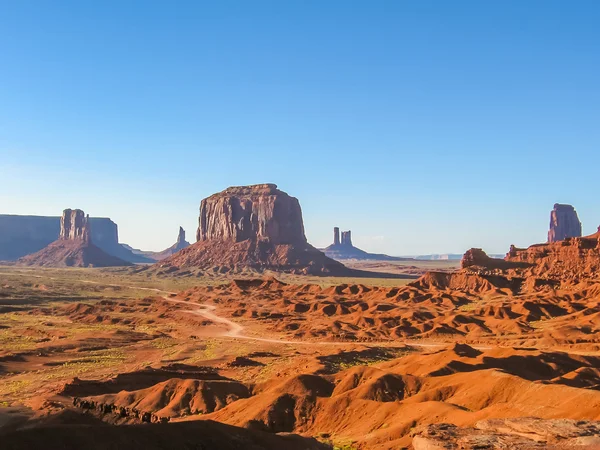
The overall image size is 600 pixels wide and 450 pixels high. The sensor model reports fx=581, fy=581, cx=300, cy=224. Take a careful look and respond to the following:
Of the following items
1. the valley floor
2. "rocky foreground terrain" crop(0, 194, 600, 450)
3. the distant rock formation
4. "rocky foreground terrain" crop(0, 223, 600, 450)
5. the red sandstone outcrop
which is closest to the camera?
"rocky foreground terrain" crop(0, 194, 600, 450)

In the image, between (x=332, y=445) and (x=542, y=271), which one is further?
(x=542, y=271)

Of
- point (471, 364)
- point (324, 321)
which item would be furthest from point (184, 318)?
point (471, 364)

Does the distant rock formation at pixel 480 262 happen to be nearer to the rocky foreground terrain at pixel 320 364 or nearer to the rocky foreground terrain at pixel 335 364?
the rocky foreground terrain at pixel 320 364

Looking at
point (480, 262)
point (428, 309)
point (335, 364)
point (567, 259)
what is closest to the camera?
point (335, 364)

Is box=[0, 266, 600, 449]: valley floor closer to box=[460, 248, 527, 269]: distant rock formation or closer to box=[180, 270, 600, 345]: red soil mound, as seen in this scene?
box=[180, 270, 600, 345]: red soil mound

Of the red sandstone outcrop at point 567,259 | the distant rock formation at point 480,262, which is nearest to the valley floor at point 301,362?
the distant rock formation at point 480,262

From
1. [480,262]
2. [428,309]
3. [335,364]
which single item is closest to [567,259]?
[480,262]

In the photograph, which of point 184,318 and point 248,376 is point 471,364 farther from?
point 184,318

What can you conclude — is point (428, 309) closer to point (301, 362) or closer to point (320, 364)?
point (301, 362)

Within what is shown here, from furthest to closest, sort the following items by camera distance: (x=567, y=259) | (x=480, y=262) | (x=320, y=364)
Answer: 1. (x=480, y=262)
2. (x=567, y=259)
3. (x=320, y=364)

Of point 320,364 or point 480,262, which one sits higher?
point 480,262

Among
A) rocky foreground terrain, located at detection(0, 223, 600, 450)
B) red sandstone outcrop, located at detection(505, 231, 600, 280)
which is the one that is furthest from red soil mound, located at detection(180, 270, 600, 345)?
red sandstone outcrop, located at detection(505, 231, 600, 280)
